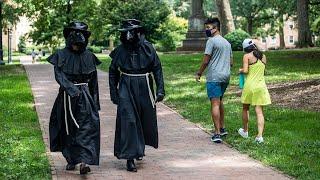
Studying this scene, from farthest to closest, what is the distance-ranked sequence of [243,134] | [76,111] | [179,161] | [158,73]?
[243,134] → [179,161] → [158,73] → [76,111]

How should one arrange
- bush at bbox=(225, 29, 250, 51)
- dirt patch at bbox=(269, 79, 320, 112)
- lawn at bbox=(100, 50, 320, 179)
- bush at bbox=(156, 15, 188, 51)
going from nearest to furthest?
lawn at bbox=(100, 50, 320, 179)
dirt patch at bbox=(269, 79, 320, 112)
bush at bbox=(225, 29, 250, 51)
bush at bbox=(156, 15, 188, 51)

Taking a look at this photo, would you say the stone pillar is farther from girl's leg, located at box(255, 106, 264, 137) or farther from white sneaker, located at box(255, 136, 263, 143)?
white sneaker, located at box(255, 136, 263, 143)

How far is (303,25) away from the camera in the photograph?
34688 mm

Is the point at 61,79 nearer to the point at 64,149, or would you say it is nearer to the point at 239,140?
the point at 64,149

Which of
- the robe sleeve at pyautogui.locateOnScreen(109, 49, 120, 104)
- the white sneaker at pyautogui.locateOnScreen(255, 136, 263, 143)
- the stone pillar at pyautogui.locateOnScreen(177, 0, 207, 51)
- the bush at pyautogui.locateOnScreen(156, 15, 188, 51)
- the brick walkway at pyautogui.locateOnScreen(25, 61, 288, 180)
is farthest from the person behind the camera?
the bush at pyautogui.locateOnScreen(156, 15, 188, 51)

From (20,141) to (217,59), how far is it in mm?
3384

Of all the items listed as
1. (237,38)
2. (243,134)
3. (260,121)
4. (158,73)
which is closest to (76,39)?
(158,73)

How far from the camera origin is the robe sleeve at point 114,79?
7.91 meters

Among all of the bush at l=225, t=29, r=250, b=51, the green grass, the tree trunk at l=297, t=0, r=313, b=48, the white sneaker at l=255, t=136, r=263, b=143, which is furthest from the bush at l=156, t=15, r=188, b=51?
the white sneaker at l=255, t=136, r=263, b=143

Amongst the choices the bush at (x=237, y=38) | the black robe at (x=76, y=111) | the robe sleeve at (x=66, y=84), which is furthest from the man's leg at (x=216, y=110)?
the bush at (x=237, y=38)

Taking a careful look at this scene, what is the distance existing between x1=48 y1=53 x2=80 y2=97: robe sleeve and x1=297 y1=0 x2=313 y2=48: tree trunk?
28.9 meters

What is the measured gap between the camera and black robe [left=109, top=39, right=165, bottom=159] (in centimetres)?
771

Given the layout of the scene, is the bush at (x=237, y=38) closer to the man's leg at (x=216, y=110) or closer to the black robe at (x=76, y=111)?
the man's leg at (x=216, y=110)

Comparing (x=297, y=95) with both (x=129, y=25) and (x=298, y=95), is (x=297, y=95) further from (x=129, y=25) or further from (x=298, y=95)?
(x=129, y=25)
